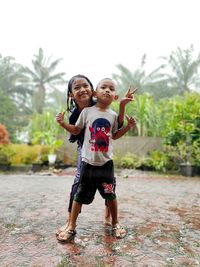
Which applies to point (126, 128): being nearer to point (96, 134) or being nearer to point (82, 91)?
point (96, 134)

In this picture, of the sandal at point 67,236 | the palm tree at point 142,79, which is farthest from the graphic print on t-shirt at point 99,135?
the palm tree at point 142,79

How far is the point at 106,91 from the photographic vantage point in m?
2.29

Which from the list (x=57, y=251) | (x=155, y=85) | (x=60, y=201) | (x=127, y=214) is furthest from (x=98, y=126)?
(x=155, y=85)

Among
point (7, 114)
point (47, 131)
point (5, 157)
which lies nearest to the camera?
point (5, 157)

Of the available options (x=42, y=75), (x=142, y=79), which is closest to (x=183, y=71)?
(x=142, y=79)

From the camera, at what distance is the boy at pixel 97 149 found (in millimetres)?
2266

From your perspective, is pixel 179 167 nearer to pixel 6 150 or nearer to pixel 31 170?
pixel 31 170

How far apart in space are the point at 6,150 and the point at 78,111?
8234mm

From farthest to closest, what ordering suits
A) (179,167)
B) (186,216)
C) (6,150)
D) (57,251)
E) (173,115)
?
(6,150)
(173,115)
(179,167)
(186,216)
(57,251)

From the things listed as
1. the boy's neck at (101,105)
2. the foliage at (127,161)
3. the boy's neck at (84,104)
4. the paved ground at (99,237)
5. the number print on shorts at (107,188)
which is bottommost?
the paved ground at (99,237)

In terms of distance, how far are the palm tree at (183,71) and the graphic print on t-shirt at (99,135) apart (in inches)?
825

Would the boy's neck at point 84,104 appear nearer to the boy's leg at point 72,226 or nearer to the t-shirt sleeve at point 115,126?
the t-shirt sleeve at point 115,126

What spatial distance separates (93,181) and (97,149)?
0.77 ft

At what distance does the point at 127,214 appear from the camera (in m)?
3.25
